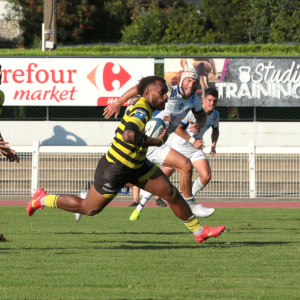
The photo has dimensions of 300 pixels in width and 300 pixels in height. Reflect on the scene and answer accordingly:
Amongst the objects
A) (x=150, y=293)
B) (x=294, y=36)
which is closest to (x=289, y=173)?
(x=150, y=293)

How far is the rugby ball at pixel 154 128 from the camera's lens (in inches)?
288

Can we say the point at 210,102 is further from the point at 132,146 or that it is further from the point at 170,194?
the point at 132,146

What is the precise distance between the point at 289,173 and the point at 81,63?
27.5 feet

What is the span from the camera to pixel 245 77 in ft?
70.3

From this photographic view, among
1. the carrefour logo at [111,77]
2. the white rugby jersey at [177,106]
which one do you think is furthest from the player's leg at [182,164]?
the carrefour logo at [111,77]

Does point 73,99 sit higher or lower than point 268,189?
higher

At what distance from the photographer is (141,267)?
253 inches

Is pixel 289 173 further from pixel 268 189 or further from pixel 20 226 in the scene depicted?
pixel 20 226

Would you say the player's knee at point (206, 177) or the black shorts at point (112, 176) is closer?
the black shorts at point (112, 176)

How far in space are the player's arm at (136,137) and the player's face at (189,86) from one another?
2.82m

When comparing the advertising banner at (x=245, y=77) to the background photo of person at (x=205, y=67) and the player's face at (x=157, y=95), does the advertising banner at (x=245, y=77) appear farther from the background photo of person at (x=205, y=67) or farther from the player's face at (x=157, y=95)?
the player's face at (x=157, y=95)

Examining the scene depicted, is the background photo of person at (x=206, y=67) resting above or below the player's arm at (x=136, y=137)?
above

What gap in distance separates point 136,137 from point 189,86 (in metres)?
3.04

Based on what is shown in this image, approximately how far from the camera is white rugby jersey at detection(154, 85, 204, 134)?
984 cm
